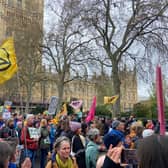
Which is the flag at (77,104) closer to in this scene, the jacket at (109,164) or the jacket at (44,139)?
the jacket at (44,139)

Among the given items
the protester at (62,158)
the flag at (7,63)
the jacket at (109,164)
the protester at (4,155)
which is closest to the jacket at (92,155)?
the protester at (62,158)

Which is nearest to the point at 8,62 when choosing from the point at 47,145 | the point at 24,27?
the point at 47,145

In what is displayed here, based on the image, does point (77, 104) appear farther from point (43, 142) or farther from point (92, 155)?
point (92, 155)

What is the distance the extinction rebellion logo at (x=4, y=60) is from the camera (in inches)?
323

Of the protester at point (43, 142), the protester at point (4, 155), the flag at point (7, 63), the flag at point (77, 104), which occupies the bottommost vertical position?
the protester at point (43, 142)

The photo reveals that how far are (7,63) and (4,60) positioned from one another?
117 millimetres

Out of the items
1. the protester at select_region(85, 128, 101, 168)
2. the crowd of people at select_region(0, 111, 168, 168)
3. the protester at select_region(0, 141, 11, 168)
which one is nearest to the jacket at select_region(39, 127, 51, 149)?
the crowd of people at select_region(0, 111, 168, 168)

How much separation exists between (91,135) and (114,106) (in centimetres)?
1863

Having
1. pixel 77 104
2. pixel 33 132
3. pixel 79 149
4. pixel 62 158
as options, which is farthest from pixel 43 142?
pixel 77 104

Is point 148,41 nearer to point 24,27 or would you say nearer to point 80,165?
point 24,27

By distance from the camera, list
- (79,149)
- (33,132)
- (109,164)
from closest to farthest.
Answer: (109,164)
(79,149)
(33,132)

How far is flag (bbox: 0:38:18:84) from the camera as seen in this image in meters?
8.05

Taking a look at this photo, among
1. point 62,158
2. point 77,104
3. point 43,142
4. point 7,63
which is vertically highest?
point 7,63

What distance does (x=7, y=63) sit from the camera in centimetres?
830
